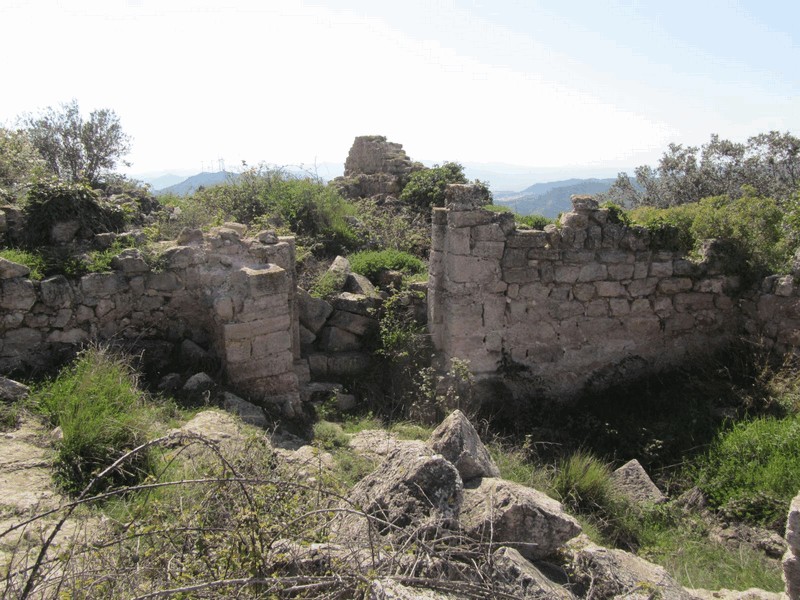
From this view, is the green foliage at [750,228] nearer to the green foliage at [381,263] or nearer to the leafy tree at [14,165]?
the green foliage at [381,263]

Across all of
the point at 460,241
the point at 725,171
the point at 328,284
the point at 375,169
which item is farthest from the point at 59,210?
the point at 725,171

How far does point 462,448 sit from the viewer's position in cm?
409

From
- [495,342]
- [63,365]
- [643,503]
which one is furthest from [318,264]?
[643,503]

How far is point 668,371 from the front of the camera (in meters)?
7.71

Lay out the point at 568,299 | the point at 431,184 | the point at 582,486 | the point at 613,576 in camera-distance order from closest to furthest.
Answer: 1. the point at 613,576
2. the point at 582,486
3. the point at 568,299
4. the point at 431,184

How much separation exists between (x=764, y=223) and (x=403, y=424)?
5158mm

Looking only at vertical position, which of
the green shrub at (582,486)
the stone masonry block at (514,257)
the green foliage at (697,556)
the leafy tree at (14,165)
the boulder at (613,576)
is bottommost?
the green foliage at (697,556)

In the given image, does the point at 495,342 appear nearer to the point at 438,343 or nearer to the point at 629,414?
the point at 438,343

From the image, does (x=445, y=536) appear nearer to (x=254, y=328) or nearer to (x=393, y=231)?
(x=254, y=328)

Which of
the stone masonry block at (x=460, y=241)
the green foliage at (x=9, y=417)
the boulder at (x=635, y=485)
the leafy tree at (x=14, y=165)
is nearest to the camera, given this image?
the green foliage at (x=9, y=417)

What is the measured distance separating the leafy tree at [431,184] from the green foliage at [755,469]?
696 cm

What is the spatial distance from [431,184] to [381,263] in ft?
13.8

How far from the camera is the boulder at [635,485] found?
18.1ft

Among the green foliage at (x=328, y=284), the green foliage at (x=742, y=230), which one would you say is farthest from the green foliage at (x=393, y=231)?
the green foliage at (x=742, y=230)
